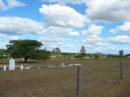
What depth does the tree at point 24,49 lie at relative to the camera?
94000mm

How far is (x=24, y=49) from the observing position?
94.9 m

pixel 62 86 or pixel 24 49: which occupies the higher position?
pixel 24 49

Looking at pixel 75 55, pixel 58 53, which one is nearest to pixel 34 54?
pixel 58 53

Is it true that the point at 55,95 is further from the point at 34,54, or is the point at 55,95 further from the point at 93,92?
the point at 34,54

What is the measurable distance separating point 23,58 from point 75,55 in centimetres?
6798

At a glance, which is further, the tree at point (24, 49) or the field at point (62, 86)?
the tree at point (24, 49)

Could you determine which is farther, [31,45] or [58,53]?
[58,53]

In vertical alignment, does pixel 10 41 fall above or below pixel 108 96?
above

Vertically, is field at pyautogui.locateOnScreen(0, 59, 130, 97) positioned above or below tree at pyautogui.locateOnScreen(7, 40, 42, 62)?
below

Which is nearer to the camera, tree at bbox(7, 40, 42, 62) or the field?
the field

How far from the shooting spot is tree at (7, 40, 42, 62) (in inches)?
3701

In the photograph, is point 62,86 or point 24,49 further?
point 24,49

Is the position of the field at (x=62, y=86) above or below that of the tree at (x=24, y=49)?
below

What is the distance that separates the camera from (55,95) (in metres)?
13.4
